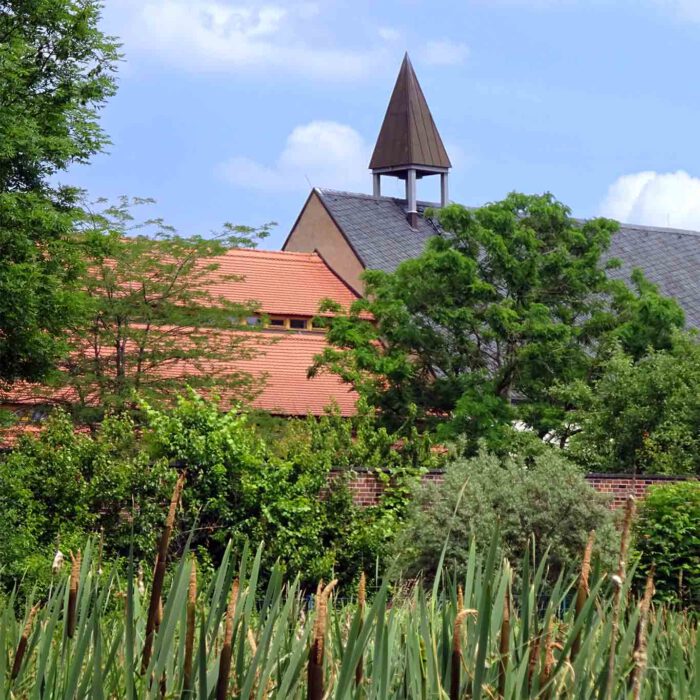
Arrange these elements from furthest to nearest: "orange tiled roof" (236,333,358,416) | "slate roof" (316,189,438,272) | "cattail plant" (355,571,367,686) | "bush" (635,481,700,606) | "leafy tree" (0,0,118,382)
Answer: "slate roof" (316,189,438,272) < "orange tiled roof" (236,333,358,416) < "leafy tree" (0,0,118,382) < "bush" (635,481,700,606) < "cattail plant" (355,571,367,686)

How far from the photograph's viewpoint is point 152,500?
1847 centimetres

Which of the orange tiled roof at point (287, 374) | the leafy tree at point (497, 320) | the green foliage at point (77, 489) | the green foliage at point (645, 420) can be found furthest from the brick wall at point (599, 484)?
the orange tiled roof at point (287, 374)

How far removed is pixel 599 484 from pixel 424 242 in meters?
26.3

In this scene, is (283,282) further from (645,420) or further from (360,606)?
(360,606)

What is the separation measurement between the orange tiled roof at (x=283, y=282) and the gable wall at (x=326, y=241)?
0.33 m

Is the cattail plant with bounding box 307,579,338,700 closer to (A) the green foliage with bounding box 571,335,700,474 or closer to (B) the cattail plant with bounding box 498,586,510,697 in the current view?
(B) the cattail plant with bounding box 498,586,510,697

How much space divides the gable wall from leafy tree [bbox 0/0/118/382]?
20.9m

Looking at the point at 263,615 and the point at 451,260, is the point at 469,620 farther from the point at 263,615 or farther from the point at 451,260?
the point at 451,260

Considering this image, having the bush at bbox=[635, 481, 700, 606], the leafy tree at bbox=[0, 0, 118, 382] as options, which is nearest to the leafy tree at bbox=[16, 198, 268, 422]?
the leafy tree at bbox=[0, 0, 118, 382]

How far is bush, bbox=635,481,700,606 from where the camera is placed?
17391mm

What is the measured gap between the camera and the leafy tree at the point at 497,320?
31391mm

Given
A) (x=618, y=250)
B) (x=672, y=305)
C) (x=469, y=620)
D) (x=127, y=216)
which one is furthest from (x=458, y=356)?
(x=469, y=620)

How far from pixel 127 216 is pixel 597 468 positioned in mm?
13158

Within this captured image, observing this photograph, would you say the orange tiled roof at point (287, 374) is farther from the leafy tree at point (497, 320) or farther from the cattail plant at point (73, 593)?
the cattail plant at point (73, 593)
